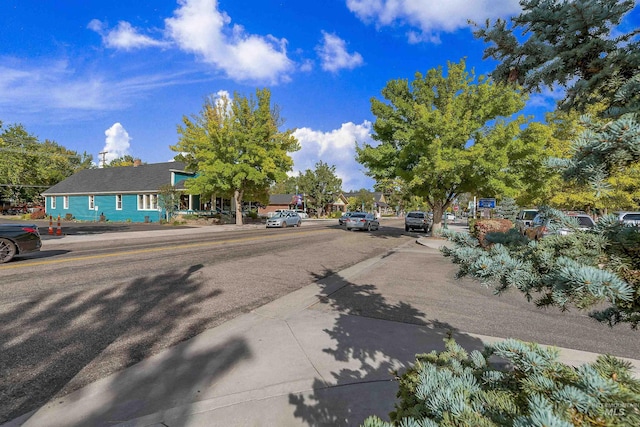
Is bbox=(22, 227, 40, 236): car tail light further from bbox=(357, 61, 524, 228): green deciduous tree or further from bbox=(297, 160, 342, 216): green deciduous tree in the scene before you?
bbox=(297, 160, 342, 216): green deciduous tree

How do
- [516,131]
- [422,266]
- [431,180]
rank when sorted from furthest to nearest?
[431,180] < [516,131] < [422,266]

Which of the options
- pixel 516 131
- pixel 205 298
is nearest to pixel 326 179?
pixel 516 131

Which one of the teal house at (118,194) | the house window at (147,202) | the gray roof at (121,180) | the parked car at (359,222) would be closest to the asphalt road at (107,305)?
the parked car at (359,222)

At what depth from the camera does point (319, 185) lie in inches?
2514

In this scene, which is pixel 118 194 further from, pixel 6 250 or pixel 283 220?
pixel 6 250

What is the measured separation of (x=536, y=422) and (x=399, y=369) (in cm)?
279

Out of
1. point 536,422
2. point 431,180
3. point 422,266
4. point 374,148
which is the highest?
point 374,148

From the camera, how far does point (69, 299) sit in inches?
228

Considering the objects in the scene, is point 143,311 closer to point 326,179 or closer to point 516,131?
point 516,131

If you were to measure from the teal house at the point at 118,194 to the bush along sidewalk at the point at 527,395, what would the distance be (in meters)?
35.0

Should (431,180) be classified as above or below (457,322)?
above

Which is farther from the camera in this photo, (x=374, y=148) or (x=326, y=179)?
(x=326, y=179)

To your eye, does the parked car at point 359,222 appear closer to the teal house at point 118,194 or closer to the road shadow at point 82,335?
the teal house at point 118,194

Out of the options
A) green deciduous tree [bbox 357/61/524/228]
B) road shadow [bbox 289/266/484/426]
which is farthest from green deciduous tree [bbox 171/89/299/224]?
road shadow [bbox 289/266/484/426]
